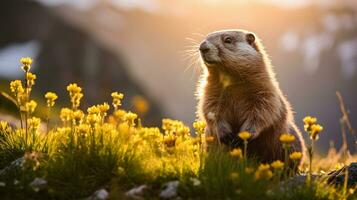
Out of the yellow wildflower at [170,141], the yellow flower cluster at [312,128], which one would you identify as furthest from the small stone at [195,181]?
the yellow flower cluster at [312,128]

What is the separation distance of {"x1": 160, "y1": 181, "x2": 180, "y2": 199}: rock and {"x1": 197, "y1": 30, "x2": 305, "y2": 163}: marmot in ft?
7.31

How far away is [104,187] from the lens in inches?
288

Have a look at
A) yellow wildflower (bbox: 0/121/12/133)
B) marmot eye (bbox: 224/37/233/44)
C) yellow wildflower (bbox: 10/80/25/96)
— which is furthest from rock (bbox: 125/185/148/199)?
marmot eye (bbox: 224/37/233/44)

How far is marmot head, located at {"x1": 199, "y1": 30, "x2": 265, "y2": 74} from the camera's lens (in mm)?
10164

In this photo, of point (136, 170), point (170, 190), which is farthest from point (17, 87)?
point (170, 190)

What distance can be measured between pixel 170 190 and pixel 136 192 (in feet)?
1.25

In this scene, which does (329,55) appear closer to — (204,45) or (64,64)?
(64,64)

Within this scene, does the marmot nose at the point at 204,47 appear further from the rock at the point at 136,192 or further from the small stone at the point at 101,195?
the small stone at the point at 101,195

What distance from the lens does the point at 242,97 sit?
9953 millimetres

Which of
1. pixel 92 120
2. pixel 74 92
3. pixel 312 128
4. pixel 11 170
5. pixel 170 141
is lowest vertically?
pixel 11 170

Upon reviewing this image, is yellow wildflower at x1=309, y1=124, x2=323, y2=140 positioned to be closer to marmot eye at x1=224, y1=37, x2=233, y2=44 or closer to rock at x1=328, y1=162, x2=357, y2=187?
rock at x1=328, y1=162, x2=357, y2=187

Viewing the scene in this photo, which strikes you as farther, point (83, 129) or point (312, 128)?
point (83, 129)

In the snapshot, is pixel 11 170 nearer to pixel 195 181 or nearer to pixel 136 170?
pixel 136 170

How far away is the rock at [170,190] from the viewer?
276 inches
